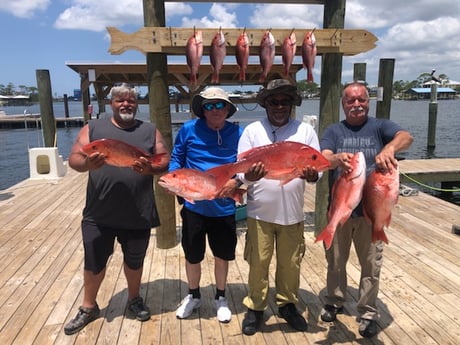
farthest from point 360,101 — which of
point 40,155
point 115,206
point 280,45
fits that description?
point 40,155

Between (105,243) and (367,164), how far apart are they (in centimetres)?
212

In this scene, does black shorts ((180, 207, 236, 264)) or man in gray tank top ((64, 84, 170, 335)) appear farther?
black shorts ((180, 207, 236, 264))

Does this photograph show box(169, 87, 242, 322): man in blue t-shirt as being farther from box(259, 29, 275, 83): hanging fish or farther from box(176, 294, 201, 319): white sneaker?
box(259, 29, 275, 83): hanging fish

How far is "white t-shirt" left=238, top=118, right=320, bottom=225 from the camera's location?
279cm

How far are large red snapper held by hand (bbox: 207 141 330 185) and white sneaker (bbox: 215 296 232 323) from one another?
54.0 inches

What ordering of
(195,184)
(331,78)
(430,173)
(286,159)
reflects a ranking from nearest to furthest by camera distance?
(286,159), (195,184), (331,78), (430,173)

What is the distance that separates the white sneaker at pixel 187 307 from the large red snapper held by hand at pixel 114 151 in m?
1.41

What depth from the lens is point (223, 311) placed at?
3.16m

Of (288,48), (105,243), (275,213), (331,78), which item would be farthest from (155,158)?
(331,78)

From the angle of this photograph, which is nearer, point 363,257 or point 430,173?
point 363,257

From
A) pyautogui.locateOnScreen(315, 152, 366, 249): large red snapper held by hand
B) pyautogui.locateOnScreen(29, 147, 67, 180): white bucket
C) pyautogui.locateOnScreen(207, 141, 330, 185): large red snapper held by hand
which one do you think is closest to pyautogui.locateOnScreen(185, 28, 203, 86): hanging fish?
pyautogui.locateOnScreen(207, 141, 330, 185): large red snapper held by hand

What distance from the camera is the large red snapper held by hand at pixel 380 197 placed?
2.28 metres

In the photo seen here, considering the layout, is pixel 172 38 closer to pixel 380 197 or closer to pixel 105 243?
pixel 105 243

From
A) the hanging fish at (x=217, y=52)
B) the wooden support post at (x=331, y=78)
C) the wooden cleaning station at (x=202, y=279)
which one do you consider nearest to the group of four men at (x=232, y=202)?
the wooden cleaning station at (x=202, y=279)
